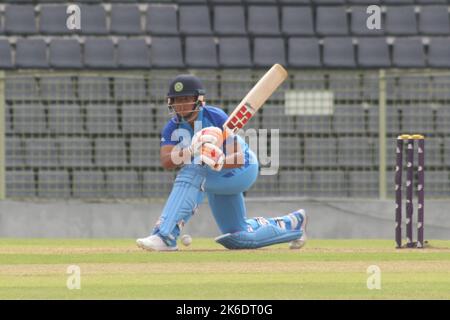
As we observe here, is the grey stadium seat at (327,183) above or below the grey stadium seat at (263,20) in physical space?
below

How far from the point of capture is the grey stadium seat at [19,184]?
13867 mm

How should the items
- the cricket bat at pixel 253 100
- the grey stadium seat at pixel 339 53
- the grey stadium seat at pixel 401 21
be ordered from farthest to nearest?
1. the grey stadium seat at pixel 401 21
2. the grey stadium seat at pixel 339 53
3. the cricket bat at pixel 253 100

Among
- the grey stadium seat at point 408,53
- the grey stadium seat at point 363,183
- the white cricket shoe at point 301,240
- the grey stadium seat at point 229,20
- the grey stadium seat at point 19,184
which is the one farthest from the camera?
the grey stadium seat at point 229,20

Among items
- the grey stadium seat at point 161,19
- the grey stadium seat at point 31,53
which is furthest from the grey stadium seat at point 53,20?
the grey stadium seat at point 161,19

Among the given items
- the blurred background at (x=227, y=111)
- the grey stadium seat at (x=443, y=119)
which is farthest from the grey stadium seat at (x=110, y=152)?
the grey stadium seat at (x=443, y=119)

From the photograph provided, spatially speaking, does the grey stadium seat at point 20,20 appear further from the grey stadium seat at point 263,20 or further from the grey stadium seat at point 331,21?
the grey stadium seat at point 331,21

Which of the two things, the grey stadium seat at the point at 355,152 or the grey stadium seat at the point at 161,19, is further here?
the grey stadium seat at the point at 161,19

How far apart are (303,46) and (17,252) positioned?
20.3 ft

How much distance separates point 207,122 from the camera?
390 inches

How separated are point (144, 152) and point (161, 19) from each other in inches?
98.0

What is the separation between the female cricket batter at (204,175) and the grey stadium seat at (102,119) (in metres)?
4.14

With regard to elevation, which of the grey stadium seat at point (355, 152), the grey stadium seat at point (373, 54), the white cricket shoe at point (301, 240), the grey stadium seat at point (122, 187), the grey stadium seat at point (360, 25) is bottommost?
the white cricket shoe at point (301, 240)
